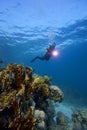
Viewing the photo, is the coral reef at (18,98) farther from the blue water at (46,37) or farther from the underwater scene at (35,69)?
the blue water at (46,37)

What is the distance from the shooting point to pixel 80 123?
11031 millimetres

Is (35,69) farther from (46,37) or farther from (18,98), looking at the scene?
(46,37)

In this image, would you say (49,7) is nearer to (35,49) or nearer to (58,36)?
(58,36)

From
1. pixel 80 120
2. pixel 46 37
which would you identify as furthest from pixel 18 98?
pixel 46 37

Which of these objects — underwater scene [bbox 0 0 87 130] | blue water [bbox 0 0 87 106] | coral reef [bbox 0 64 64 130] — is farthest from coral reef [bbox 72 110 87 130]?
blue water [bbox 0 0 87 106]

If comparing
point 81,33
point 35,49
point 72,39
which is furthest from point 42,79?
point 35,49

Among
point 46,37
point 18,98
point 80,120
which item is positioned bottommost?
point 18,98

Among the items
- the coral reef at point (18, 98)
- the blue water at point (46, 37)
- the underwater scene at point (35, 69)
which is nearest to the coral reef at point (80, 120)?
the underwater scene at point (35, 69)

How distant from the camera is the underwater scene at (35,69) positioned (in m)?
4.73

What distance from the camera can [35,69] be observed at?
1199cm

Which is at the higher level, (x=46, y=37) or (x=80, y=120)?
(x=46, y=37)

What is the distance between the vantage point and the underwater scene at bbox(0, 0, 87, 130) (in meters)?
4.73

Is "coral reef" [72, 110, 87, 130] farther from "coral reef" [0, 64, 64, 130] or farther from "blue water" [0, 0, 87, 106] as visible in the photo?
"blue water" [0, 0, 87, 106]

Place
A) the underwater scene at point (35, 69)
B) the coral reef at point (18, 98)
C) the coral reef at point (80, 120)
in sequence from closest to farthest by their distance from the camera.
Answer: the coral reef at point (18, 98) → the underwater scene at point (35, 69) → the coral reef at point (80, 120)
